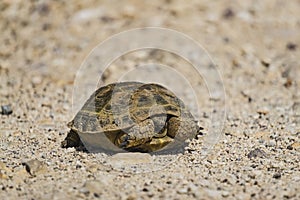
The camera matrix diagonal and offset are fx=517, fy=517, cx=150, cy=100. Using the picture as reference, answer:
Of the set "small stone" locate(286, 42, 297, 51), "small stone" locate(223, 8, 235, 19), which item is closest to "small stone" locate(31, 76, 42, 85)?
"small stone" locate(223, 8, 235, 19)

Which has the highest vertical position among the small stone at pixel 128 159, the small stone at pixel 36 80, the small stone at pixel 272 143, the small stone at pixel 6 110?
the small stone at pixel 36 80

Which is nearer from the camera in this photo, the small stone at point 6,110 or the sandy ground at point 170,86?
the sandy ground at point 170,86

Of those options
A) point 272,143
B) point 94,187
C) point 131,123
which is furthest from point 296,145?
point 94,187

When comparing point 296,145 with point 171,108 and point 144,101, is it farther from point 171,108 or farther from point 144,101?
point 144,101

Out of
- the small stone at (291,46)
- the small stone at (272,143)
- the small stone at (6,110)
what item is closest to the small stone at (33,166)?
the small stone at (6,110)

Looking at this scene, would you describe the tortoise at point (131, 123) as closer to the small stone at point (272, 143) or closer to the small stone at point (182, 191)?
the small stone at point (182, 191)

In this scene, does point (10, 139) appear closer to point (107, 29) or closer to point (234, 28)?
point (107, 29)

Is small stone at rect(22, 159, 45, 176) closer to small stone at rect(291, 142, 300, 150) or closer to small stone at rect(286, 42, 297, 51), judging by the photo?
small stone at rect(291, 142, 300, 150)
